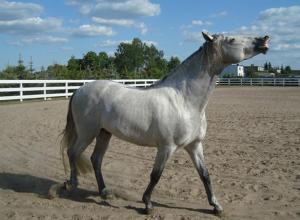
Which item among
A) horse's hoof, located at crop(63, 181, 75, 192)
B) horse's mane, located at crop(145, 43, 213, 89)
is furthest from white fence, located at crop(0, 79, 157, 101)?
horse's mane, located at crop(145, 43, 213, 89)

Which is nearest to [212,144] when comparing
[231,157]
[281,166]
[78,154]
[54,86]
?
[231,157]

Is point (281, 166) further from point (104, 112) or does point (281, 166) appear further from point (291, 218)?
point (104, 112)

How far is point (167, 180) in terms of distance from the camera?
5871 mm

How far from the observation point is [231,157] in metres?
7.27

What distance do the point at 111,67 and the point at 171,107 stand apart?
134 ft

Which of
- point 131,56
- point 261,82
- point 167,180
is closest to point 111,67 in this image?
point 261,82

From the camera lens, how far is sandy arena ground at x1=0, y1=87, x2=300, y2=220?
181 inches

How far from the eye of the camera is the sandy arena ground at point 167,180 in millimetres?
4590

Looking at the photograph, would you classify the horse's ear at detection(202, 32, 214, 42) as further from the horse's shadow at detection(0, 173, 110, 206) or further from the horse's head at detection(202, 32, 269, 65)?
the horse's shadow at detection(0, 173, 110, 206)

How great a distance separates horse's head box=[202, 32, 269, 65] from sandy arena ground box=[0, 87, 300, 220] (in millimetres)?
1878

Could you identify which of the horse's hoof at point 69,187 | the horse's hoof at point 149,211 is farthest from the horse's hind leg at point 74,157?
the horse's hoof at point 149,211

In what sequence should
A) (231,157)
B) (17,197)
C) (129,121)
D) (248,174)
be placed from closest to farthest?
1. (129,121)
2. (17,197)
3. (248,174)
4. (231,157)

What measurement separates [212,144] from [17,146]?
14.4 ft

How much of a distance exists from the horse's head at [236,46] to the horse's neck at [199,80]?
0.17m
